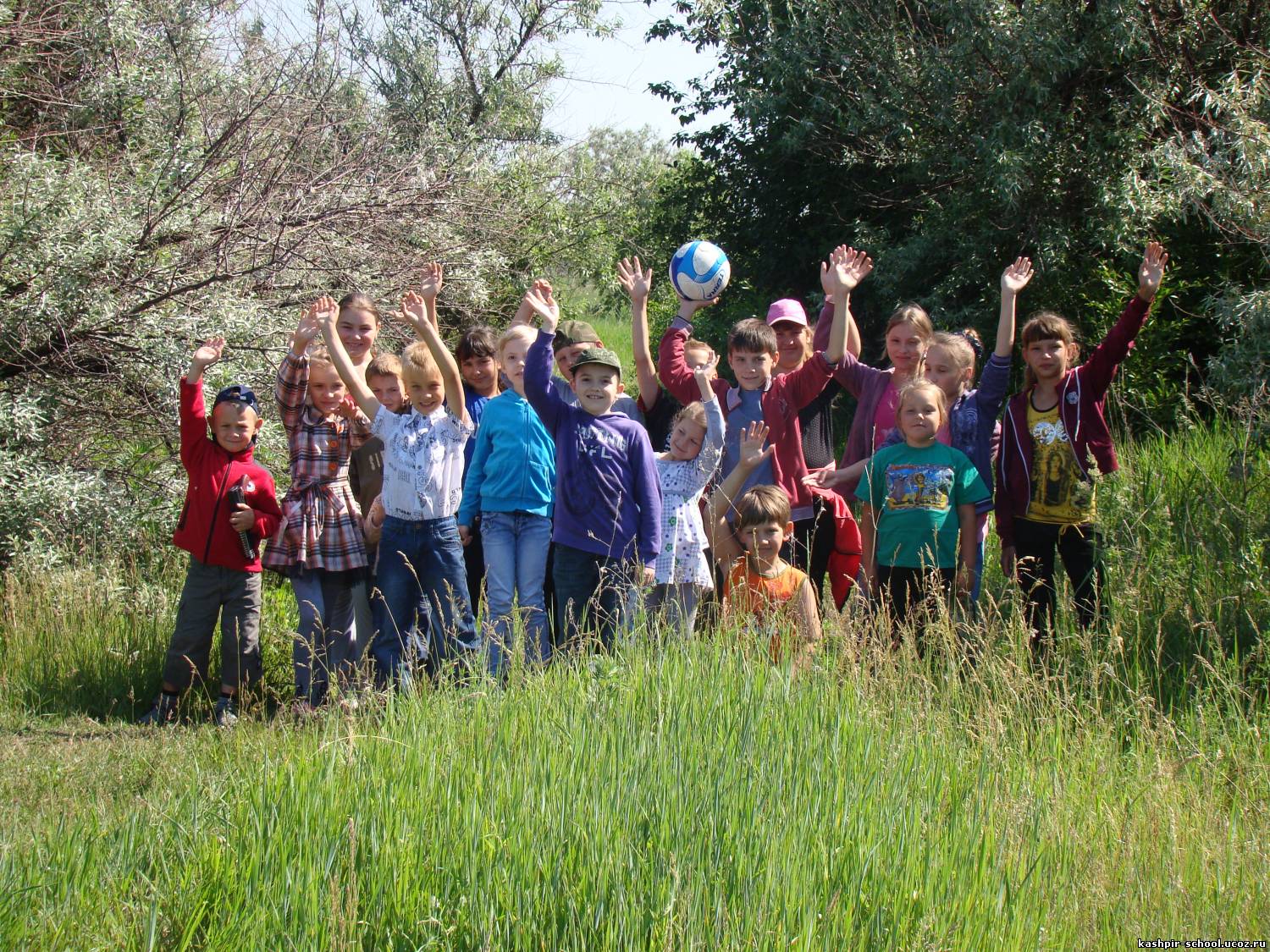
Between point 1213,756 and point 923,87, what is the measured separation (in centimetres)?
919

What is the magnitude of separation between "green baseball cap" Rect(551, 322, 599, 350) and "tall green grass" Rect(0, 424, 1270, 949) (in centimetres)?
216

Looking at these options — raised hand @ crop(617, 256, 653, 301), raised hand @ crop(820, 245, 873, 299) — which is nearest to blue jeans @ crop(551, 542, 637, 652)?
raised hand @ crop(617, 256, 653, 301)

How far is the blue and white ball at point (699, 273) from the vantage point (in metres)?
6.70

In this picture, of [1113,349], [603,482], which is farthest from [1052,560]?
[603,482]

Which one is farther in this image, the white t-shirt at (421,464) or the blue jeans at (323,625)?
the blue jeans at (323,625)

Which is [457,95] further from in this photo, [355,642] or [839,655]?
[839,655]

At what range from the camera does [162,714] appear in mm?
6102

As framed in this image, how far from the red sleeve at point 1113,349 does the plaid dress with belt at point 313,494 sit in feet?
12.3

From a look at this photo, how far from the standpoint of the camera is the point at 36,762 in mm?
5266

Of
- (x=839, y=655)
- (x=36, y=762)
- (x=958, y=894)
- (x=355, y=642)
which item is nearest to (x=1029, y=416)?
(x=839, y=655)

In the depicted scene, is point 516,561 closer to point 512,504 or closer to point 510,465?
point 512,504

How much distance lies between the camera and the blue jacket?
5.82 m

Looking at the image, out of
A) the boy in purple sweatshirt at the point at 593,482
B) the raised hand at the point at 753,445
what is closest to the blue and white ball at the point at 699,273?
the boy in purple sweatshirt at the point at 593,482

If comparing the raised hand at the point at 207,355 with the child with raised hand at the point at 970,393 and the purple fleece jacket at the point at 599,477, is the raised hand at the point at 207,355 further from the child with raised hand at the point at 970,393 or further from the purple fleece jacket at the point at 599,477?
the child with raised hand at the point at 970,393
